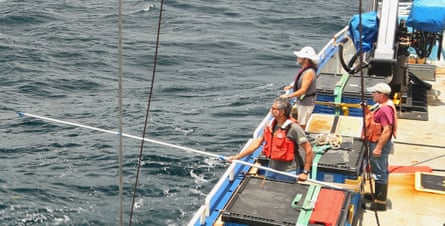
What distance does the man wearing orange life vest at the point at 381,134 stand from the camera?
8875 mm

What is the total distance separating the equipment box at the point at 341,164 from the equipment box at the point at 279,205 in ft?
2.96

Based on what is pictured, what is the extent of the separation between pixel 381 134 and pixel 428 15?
17.6ft

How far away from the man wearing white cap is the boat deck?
→ 1875 mm

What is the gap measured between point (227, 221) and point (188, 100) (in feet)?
47.9

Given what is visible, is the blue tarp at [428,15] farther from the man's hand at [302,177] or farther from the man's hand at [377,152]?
the man's hand at [302,177]

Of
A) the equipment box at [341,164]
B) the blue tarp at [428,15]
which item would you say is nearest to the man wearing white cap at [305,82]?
the equipment box at [341,164]

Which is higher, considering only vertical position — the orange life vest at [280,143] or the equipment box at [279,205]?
the orange life vest at [280,143]

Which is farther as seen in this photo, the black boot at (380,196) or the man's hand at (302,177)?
the black boot at (380,196)

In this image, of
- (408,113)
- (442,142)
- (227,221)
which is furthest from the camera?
(408,113)

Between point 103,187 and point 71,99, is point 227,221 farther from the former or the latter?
point 71,99

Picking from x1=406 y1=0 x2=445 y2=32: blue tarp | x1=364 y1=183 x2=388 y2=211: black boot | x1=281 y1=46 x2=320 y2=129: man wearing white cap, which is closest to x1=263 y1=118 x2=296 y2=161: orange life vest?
x1=281 y1=46 x2=320 y2=129: man wearing white cap

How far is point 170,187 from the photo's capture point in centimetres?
1458

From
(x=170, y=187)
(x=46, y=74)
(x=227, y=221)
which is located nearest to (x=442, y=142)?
(x=170, y=187)

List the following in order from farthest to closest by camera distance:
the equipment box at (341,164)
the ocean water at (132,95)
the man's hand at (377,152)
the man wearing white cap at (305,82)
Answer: the ocean water at (132,95) < the man wearing white cap at (305,82) < the man's hand at (377,152) < the equipment box at (341,164)
